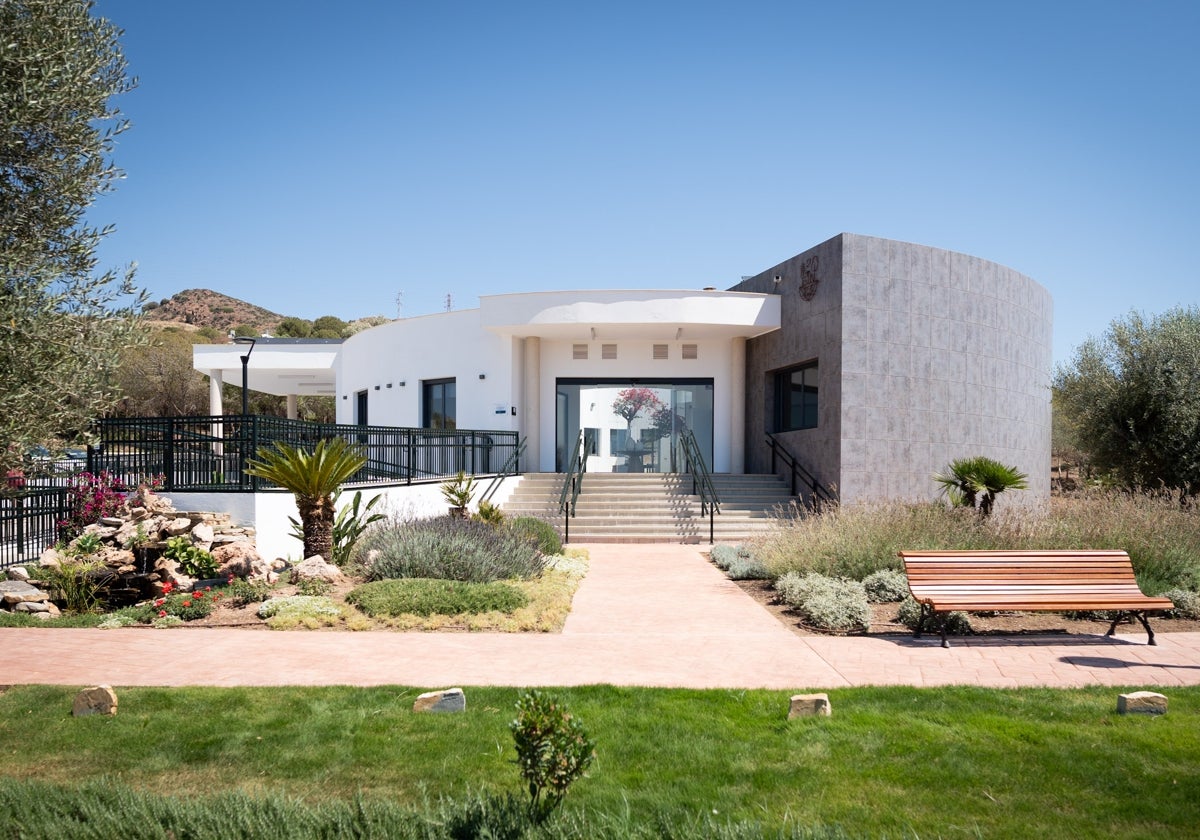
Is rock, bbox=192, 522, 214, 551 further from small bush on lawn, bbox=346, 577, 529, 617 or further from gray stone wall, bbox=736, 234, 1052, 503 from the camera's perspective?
gray stone wall, bbox=736, 234, 1052, 503

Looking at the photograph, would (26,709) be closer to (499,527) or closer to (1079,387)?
(499,527)

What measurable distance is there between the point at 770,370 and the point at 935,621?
42.3 ft

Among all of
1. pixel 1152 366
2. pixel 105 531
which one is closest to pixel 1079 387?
pixel 1152 366

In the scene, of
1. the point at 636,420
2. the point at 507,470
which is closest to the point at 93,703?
the point at 507,470

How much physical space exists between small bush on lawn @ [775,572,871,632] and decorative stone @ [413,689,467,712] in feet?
14.1

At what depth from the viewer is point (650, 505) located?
1841 centimetres

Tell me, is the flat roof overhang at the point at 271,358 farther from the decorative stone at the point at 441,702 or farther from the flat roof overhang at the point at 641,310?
the decorative stone at the point at 441,702

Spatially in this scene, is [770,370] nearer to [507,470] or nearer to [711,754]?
[507,470]

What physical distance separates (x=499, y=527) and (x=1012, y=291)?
13719 millimetres

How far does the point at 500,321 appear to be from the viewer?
20.3 m

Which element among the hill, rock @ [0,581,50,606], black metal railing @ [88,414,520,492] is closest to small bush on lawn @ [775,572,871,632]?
black metal railing @ [88,414,520,492]

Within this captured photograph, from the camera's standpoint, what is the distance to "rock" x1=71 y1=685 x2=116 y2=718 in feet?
16.8

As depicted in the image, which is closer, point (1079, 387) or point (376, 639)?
point (376, 639)

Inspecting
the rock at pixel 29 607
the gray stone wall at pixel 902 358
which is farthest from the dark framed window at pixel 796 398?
the rock at pixel 29 607
